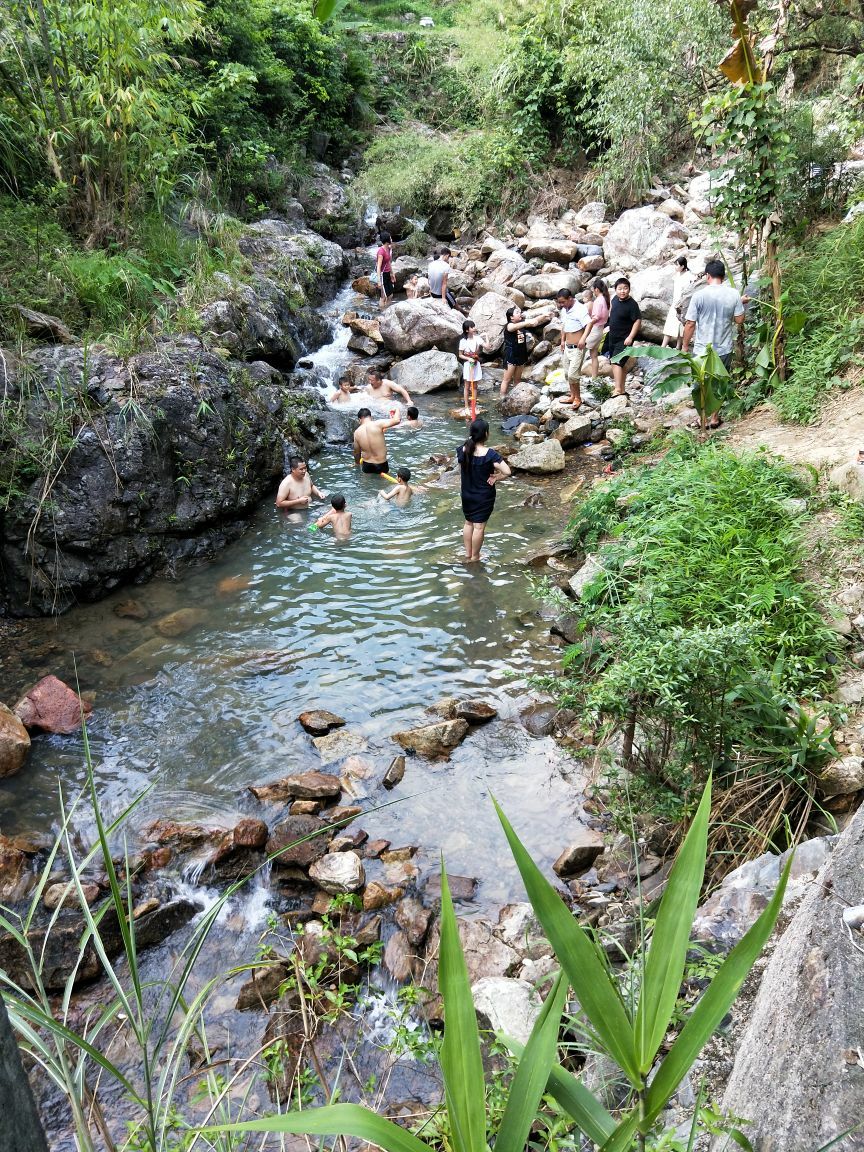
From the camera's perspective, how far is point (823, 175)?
991 centimetres

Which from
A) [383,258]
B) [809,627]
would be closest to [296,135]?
[383,258]

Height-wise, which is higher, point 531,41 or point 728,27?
point 531,41

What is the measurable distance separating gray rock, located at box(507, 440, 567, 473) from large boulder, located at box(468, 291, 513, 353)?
5.00 metres

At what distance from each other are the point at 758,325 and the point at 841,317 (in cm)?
82

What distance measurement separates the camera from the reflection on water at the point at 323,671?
528 centimetres

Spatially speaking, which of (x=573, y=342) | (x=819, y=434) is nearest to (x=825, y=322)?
(x=819, y=434)

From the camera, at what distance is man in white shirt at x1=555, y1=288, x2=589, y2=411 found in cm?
1150

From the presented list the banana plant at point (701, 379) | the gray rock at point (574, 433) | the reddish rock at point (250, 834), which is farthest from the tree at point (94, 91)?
the reddish rock at point (250, 834)

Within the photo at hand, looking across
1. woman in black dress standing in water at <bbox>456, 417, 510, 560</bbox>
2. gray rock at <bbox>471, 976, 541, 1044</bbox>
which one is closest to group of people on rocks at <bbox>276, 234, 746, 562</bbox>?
woman in black dress standing in water at <bbox>456, 417, 510, 560</bbox>

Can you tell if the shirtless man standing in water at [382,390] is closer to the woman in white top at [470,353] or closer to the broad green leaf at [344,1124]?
the woman in white top at [470,353]

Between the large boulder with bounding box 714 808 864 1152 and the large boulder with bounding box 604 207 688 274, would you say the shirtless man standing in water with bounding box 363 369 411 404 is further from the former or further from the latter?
the large boulder with bounding box 714 808 864 1152

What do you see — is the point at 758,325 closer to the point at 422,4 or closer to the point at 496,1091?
the point at 496,1091

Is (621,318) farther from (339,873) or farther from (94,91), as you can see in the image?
(339,873)

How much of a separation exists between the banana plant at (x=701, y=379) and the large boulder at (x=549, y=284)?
7467mm
